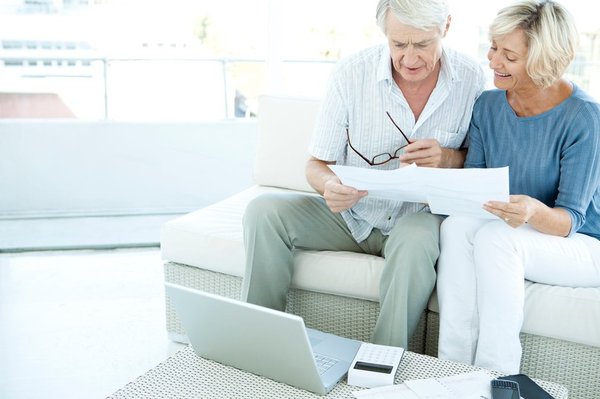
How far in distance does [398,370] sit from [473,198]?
506 millimetres

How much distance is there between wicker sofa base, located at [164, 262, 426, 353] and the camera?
2270mm

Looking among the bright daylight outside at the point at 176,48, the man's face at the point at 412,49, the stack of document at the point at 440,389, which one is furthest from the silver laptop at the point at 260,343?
the bright daylight outside at the point at 176,48

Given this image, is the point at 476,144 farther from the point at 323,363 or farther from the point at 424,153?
the point at 323,363

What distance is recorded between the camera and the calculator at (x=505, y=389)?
1.50 metres

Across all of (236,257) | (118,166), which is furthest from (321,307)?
(118,166)

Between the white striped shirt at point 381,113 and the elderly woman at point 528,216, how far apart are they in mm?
183

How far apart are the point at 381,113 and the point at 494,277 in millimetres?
634

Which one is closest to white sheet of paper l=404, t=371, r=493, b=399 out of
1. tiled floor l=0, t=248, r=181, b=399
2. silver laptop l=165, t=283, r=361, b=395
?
silver laptop l=165, t=283, r=361, b=395

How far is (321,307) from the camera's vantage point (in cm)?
235

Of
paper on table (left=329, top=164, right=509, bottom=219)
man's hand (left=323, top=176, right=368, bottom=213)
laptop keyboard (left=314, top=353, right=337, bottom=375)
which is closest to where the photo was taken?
laptop keyboard (left=314, top=353, right=337, bottom=375)

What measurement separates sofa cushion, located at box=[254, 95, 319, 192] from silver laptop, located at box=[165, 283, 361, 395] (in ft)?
3.85

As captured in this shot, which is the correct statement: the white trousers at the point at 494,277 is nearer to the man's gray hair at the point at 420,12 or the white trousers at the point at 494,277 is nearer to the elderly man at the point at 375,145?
the elderly man at the point at 375,145

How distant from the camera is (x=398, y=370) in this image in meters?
1.65

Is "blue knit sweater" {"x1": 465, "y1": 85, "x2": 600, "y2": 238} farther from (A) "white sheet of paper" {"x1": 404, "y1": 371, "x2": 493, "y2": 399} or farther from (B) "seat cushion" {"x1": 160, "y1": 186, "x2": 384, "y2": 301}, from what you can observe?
(A) "white sheet of paper" {"x1": 404, "y1": 371, "x2": 493, "y2": 399}
